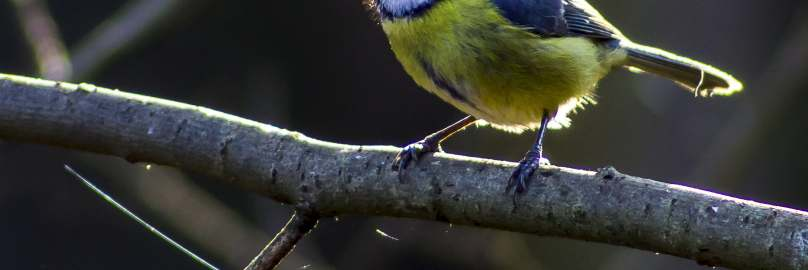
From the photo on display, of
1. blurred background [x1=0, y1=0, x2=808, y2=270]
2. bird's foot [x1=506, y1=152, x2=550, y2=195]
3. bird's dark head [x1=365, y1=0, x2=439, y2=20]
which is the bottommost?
blurred background [x1=0, y1=0, x2=808, y2=270]

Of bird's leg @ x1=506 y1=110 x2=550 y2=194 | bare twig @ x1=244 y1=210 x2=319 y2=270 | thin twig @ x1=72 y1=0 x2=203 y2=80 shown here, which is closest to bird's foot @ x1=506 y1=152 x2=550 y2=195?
bird's leg @ x1=506 y1=110 x2=550 y2=194

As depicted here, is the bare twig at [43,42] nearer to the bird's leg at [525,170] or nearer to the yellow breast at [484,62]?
the yellow breast at [484,62]

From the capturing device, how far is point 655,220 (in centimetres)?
250

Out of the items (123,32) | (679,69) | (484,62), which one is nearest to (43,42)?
(123,32)

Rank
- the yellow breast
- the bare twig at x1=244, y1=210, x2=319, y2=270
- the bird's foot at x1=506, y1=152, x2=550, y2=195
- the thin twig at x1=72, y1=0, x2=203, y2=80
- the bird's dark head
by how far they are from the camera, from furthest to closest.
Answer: the thin twig at x1=72, y1=0, x2=203, y2=80
the bird's dark head
the yellow breast
the bare twig at x1=244, y1=210, x2=319, y2=270
the bird's foot at x1=506, y1=152, x2=550, y2=195

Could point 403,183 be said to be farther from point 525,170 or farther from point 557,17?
point 557,17

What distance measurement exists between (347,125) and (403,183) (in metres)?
3.16

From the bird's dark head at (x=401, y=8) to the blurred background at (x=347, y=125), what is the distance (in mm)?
1533

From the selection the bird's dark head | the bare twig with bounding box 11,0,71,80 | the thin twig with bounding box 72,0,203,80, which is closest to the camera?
the bird's dark head

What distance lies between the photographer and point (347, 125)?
6.01 meters

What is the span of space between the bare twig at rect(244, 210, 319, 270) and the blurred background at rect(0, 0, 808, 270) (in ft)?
7.94

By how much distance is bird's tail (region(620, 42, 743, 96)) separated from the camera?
14.3 ft

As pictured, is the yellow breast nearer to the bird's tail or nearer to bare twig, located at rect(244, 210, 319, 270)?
the bird's tail

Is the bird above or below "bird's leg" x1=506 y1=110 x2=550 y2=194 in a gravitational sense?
above
